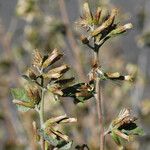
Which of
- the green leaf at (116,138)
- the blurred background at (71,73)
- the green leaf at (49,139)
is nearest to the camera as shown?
the green leaf at (49,139)

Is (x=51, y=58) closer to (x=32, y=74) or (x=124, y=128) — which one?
(x=32, y=74)

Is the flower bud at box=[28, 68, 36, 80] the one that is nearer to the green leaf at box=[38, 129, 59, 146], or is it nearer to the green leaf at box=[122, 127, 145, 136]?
the green leaf at box=[38, 129, 59, 146]

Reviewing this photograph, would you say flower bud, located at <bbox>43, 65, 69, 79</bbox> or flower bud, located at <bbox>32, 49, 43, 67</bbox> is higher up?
flower bud, located at <bbox>32, 49, 43, 67</bbox>

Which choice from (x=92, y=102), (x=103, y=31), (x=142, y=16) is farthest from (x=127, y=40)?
(x=103, y=31)

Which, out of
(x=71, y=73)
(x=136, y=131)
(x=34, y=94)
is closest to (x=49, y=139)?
(x=34, y=94)

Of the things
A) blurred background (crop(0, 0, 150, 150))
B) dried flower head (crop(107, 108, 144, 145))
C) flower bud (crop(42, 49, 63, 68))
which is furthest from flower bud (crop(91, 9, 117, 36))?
blurred background (crop(0, 0, 150, 150))

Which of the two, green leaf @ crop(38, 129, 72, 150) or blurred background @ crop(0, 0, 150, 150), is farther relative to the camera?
blurred background @ crop(0, 0, 150, 150)

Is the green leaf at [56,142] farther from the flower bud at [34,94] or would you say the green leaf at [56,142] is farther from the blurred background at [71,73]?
the blurred background at [71,73]

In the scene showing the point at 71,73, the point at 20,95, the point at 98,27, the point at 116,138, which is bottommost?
the point at 71,73

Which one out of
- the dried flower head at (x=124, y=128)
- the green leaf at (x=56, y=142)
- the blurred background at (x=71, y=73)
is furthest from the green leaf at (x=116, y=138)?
the blurred background at (x=71, y=73)

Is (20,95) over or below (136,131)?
over

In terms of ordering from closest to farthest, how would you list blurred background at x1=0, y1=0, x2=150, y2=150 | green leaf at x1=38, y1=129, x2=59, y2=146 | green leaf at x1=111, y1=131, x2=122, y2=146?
green leaf at x1=38, y1=129, x2=59, y2=146 → green leaf at x1=111, y1=131, x2=122, y2=146 → blurred background at x1=0, y1=0, x2=150, y2=150

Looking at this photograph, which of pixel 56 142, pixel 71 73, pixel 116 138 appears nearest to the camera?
pixel 56 142
